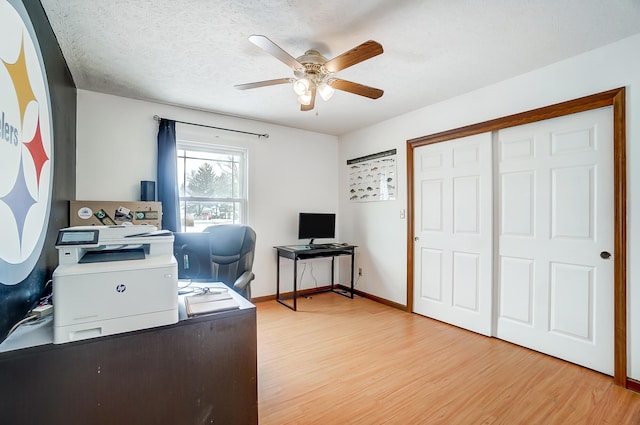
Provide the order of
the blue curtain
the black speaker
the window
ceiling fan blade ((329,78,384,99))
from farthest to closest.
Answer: the window
the blue curtain
the black speaker
ceiling fan blade ((329,78,384,99))

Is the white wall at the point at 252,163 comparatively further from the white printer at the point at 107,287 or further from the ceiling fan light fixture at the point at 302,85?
the white printer at the point at 107,287

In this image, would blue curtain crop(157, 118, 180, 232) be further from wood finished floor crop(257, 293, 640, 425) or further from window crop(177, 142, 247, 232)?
wood finished floor crop(257, 293, 640, 425)

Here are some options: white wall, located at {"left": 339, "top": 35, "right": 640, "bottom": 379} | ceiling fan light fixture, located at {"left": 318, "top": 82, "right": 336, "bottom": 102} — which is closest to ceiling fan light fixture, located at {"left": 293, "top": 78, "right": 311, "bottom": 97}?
ceiling fan light fixture, located at {"left": 318, "top": 82, "right": 336, "bottom": 102}

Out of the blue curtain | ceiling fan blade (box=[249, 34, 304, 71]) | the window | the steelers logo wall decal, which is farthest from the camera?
the window

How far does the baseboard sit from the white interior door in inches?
37.8

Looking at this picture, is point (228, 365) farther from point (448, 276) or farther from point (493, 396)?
point (448, 276)

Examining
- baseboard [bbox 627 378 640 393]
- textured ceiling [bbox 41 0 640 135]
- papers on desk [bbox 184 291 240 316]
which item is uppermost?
textured ceiling [bbox 41 0 640 135]

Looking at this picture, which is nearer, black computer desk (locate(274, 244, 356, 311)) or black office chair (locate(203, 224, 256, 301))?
black office chair (locate(203, 224, 256, 301))

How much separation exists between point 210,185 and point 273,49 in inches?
90.4

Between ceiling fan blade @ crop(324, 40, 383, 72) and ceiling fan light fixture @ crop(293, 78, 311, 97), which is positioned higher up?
ceiling fan blade @ crop(324, 40, 383, 72)

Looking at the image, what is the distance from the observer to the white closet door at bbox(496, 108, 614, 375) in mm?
2188

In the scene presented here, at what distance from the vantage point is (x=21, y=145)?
50.4 inches

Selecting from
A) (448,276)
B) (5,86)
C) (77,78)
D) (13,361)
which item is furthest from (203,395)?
(77,78)

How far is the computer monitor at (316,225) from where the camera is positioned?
13.5ft
